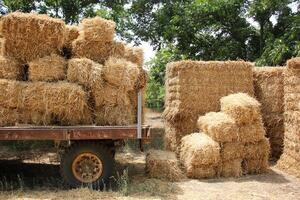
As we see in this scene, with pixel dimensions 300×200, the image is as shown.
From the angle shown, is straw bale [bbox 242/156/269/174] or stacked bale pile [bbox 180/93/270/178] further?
straw bale [bbox 242/156/269/174]

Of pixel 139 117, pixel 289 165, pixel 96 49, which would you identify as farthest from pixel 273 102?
pixel 96 49

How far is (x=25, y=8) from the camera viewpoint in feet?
54.0

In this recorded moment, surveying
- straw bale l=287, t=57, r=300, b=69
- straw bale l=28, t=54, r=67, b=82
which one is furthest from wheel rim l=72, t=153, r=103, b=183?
straw bale l=287, t=57, r=300, b=69

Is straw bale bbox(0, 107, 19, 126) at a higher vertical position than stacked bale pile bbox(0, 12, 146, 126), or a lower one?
lower

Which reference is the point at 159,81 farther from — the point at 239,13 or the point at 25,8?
the point at 25,8

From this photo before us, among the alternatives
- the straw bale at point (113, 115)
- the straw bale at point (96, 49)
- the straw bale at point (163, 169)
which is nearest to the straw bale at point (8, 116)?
the straw bale at point (113, 115)

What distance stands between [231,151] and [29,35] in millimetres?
4816

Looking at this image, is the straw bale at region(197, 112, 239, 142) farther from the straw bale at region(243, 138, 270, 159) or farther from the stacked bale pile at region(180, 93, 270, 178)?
the straw bale at region(243, 138, 270, 159)

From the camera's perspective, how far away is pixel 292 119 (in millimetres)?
11344

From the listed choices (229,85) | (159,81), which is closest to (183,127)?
(229,85)

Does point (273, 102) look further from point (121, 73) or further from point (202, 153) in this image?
point (121, 73)

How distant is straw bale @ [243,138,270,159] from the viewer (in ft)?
35.4

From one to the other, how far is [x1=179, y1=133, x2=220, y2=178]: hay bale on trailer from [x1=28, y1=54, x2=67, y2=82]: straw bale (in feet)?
10.8

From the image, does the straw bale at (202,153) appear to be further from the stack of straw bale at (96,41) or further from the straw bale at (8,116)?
the straw bale at (8,116)
